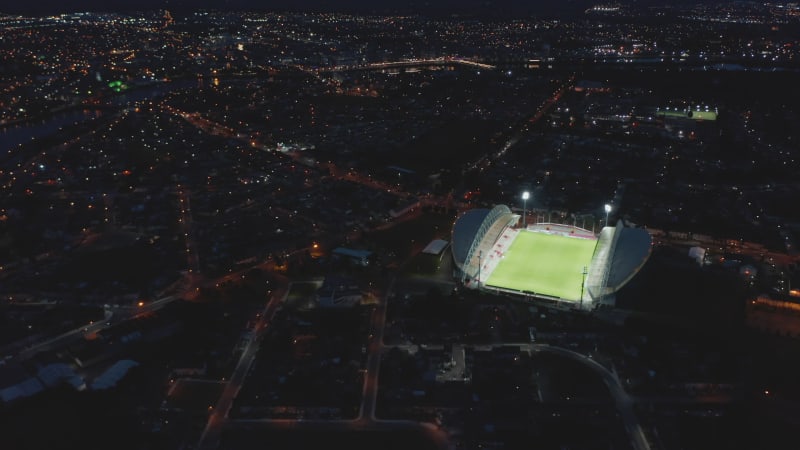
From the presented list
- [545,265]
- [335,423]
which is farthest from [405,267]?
[335,423]

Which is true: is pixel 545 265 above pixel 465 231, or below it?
below

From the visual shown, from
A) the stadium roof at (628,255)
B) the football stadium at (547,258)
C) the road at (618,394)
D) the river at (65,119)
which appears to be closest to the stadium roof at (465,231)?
the football stadium at (547,258)

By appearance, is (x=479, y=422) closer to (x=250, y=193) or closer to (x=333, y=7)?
(x=250, y=193)

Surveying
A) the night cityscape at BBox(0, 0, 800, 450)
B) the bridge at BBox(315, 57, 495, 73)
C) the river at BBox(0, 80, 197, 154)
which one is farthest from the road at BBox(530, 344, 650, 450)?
the bridge at BBox(315, 57, 495, 73)

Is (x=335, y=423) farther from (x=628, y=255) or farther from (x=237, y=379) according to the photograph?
(x=628, y=255)

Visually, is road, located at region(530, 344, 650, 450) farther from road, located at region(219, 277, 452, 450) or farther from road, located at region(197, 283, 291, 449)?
road, located at region(197, 283, 291, 449)
